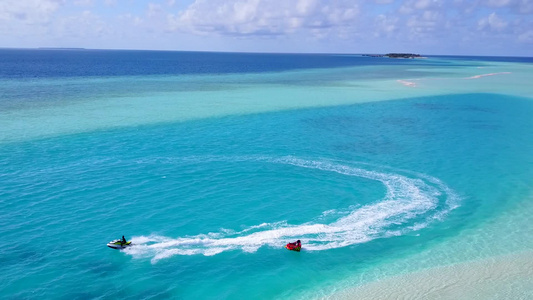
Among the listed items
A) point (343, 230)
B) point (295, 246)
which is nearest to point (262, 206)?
point (343, 230)

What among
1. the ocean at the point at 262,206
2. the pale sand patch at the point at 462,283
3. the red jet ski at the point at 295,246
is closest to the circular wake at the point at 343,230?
the ocean at the point at 262,206

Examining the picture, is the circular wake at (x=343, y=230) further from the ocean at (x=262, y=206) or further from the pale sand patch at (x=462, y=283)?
the pale sand patch at (x=462, y=283)

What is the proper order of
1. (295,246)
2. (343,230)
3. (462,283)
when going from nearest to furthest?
1. (462,283)
2. (295,246)
3. (343,230)

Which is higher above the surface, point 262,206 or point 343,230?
point 262,206

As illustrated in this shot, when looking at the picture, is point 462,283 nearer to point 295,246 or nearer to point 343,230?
point 343,230

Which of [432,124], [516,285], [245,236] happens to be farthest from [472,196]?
[432,124]

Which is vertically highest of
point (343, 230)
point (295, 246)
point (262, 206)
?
point (262, 206)

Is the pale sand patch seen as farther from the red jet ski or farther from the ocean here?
the red jet ski
